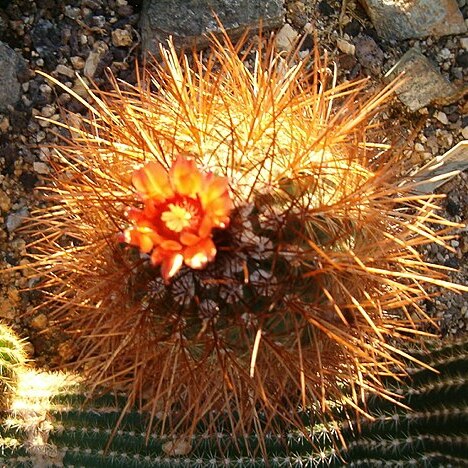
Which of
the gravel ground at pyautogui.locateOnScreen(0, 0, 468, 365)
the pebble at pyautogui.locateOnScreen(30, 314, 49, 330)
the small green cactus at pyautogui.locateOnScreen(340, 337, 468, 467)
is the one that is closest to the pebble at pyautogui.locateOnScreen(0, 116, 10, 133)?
the gravel ground at pyautogui.locateOnScreen(0, 0, 468, 365)

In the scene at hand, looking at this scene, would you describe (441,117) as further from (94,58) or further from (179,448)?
(179,448)

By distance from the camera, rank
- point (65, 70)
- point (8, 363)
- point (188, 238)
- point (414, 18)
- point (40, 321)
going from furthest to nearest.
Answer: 1. point (414, 18)
2. point (65, 70)
3. point (40, 321)
4. point (8, 363)
5. point (188, 238)

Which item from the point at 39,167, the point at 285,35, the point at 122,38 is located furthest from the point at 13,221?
the point at 285,35

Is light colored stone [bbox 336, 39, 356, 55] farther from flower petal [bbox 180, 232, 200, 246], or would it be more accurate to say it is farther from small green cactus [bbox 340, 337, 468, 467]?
flower petal [bbox 180, 232, 200, 246]

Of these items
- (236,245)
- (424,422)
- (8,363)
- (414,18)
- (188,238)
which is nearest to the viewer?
(188,238)

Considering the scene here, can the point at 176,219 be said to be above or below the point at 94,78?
below

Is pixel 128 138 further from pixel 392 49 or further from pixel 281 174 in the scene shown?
pixel 392 49

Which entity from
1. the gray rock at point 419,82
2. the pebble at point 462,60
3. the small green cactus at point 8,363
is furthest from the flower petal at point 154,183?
the pebble at point 462,60

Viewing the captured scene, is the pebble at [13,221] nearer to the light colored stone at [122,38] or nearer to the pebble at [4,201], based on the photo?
the pebble at [4,201]
